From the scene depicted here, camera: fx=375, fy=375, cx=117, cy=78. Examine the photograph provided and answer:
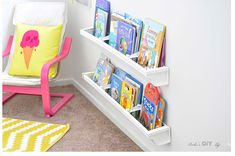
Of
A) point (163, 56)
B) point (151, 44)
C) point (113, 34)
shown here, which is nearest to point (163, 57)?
point (163, 56)

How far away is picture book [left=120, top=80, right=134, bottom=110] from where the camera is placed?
257 cm

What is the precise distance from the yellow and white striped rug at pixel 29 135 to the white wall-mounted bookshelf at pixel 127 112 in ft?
1.31

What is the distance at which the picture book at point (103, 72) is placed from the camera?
288 cm

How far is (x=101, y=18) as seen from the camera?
114 inches

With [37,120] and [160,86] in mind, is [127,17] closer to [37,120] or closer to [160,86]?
[160,86]

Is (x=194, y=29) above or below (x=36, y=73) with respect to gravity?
above

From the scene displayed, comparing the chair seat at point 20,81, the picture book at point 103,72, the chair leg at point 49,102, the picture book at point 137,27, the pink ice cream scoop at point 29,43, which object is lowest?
the chair leg at point 49,102

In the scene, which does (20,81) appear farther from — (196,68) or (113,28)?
(196,68)

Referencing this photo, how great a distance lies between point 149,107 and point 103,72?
686 millimetres

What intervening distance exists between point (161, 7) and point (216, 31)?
51 cm

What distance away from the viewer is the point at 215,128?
1884 millimetres

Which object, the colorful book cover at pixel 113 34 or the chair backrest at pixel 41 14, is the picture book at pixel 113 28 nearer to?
the colorful book cover at pixel 113 34

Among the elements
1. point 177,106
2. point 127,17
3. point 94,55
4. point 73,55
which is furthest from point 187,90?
point 73,55

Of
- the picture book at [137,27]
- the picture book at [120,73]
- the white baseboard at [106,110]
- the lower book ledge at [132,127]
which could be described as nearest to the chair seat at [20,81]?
the lower book ledge at [132,127]
